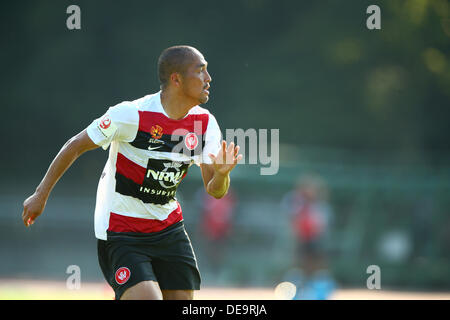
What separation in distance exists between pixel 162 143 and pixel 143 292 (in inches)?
44.6

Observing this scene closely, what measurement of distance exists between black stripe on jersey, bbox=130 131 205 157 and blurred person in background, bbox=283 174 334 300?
5.56 m

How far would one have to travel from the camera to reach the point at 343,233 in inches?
645

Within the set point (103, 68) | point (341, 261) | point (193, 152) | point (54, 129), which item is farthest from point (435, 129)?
point (193, 152)

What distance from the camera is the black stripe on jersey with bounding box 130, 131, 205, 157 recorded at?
5.07 m

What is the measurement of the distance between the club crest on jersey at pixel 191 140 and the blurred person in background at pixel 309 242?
18.0ft

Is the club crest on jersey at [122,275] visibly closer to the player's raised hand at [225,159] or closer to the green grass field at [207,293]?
the player's raised hand at [225,159]

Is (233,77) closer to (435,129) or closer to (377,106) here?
(377,106)

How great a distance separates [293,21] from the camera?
950 inches

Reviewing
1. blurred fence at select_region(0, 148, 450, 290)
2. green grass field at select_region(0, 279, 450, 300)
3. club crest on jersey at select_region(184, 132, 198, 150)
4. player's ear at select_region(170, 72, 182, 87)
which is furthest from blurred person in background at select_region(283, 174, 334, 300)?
player's ear at select_region(170, 72, 182, 87)

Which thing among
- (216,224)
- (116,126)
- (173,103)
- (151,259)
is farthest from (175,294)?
(216,224)

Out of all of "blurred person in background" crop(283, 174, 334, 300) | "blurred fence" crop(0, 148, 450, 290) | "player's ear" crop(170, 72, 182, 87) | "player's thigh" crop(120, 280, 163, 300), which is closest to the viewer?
"player's thigh" crop(120, 280, 163, 300)

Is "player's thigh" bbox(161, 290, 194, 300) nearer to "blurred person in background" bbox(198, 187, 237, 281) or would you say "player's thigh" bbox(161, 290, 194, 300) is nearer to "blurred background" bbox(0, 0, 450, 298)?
"blurred person in background" bbox(198, 187, 237, 281)

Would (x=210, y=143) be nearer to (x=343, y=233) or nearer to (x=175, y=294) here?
(x=175, y=294)
